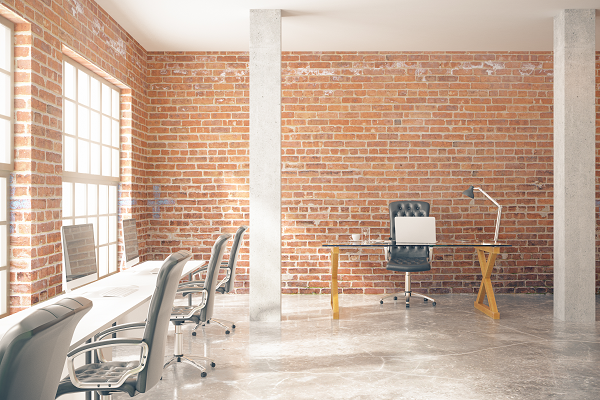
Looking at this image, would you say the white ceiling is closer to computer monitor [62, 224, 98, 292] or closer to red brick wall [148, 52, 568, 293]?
red brick wall [148, 52, 568, 293]

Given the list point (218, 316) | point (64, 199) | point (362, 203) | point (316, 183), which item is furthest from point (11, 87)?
point (362, 203)

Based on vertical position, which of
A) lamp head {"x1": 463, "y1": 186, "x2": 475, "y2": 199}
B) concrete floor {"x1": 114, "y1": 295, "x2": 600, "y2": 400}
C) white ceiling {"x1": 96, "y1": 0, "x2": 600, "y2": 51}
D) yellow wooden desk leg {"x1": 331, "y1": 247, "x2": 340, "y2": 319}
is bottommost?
concrete floor {"x1": 114, "y1": 295, "x2": 600, "y2": 400}

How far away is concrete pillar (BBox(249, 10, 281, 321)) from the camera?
478 cm

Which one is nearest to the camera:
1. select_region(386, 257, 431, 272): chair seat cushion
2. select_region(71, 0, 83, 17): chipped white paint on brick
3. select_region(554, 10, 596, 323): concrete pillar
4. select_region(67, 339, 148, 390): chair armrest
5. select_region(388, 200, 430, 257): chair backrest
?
select_region(67, 339, 148, 390): chair armrest

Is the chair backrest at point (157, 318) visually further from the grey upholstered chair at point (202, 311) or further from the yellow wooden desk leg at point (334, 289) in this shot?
the yellow wooden desk leg at point (334, 289)

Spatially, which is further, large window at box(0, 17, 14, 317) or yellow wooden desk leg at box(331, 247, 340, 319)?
yellow wooden desk leg at box(331, 247, 340, 319)

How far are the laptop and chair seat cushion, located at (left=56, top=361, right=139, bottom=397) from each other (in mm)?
3445

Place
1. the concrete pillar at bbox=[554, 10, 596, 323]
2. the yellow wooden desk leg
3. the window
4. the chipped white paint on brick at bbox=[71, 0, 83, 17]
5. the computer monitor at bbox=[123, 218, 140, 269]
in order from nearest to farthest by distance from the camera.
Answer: the computer monitor at bbox=[123, 218, 140, 269] → the chipped white paint on brick at bbox=[71, 0, 83, 17] → the window → the concrete pillar at bbox=[554, 10, 596, 323] → the yellow wooden desk leg

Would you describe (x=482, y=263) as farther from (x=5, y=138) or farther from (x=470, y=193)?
(x=5, y=138)

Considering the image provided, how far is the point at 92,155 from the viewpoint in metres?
4.83

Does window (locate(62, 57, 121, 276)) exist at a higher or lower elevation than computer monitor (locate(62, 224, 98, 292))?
higher

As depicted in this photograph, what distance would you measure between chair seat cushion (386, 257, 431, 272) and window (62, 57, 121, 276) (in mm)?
3273

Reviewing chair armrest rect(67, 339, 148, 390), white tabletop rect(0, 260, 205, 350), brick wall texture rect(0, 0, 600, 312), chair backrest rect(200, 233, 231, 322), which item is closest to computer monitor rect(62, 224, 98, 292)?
white tabletop rect(0, 260, 205, 350)

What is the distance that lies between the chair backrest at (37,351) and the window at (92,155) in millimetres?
3388
